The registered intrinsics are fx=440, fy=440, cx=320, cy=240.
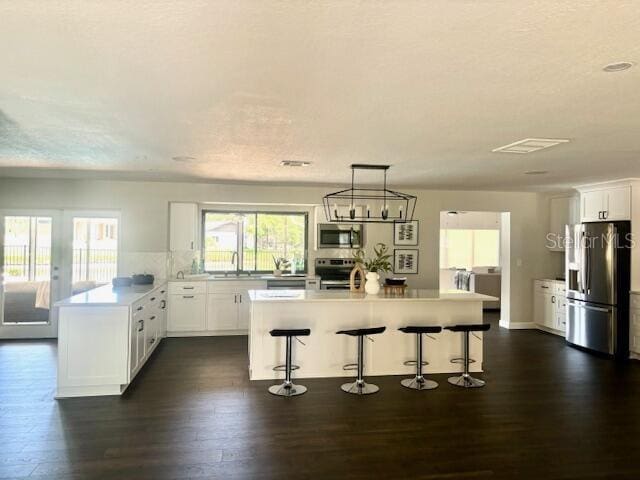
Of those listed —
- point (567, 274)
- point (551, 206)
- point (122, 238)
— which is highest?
point (551, 206)

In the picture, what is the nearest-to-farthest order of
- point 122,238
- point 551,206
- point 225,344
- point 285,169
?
point 285,169 → point 225,344 → point 122,238 → point 551,206

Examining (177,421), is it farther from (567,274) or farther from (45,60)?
(567,274)

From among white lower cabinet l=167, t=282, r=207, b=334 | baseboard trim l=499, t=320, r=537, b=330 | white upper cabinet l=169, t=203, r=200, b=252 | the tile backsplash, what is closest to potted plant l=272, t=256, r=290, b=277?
white lower cabinet l=167, t=282, r=207, b=334

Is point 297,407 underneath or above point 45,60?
underneath

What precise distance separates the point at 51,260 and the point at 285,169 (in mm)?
4049

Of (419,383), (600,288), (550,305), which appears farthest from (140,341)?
(550,305)

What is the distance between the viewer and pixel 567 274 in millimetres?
6539

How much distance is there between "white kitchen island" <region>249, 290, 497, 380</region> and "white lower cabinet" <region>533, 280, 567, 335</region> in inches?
102

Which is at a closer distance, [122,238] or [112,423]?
[112,423]

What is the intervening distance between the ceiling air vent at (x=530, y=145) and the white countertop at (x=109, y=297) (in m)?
3.87

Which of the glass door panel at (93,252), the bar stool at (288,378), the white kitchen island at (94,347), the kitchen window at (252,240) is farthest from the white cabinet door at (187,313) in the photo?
the bar stool at (288,378)

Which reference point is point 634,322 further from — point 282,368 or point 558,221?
point 282,368

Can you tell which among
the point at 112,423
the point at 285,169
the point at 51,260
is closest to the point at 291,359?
the point at 112,423

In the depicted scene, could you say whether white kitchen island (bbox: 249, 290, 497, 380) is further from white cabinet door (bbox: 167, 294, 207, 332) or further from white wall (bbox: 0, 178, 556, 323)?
white wall (bbox: 0, 178, 556, 323)
